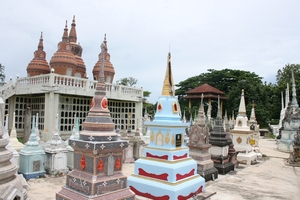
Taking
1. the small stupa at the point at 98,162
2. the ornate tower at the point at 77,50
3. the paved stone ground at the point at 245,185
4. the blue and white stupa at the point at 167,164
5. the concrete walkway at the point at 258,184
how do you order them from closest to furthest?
the small stupa at the point at 98,162
the blue and white stupa at the point at 167,164
the paved stone ground at the point at 245,185
the concrete walkway at the point at 258,184
the ornate tower at the point at 77,50

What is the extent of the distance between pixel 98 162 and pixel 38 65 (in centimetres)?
1954

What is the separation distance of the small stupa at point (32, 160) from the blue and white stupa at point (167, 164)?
15.2 feet

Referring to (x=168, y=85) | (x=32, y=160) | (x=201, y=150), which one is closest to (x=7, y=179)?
(x=168, y=85)

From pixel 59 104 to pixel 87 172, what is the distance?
13840mm

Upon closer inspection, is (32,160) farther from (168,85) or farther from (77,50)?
(77,50)

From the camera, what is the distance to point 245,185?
11.1 metres

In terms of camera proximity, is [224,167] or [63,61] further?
[63,61]

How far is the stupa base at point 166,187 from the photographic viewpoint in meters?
8.20

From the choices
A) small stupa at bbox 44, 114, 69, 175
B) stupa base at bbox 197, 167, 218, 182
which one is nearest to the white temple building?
small stupa at bbox 44, 114, 69, 175

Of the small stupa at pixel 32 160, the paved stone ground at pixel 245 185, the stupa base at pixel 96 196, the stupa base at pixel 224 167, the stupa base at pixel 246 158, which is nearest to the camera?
the stupa base at pixel 96 196

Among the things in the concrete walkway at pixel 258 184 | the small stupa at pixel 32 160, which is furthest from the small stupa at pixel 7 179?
the concrete walkway at pixel 258 184

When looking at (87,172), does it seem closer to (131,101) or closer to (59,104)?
(59,104)

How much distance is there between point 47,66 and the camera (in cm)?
2334

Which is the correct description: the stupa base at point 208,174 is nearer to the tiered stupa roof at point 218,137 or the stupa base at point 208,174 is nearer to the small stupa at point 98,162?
the tiered stupa roof at point 218,137
